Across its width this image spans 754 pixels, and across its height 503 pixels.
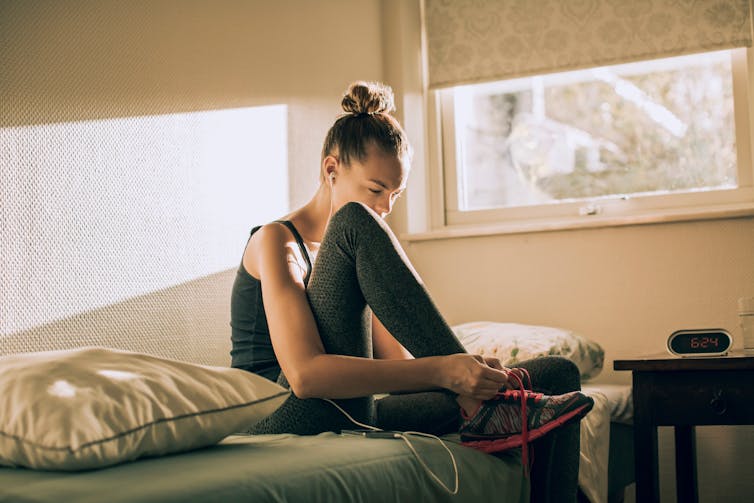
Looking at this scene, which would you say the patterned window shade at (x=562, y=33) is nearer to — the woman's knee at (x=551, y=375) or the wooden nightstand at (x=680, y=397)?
the wooden nightstand at (x=680, y=397)

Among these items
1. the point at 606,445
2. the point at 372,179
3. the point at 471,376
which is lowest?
the point at 606,445

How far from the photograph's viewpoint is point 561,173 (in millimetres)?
2684

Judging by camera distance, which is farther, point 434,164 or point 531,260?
point 434,164

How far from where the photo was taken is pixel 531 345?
2.08 meters

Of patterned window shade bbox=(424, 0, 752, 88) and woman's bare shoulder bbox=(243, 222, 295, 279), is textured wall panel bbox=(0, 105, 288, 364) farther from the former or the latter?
patterned window shade bbox=(424, 0, 752, 88)

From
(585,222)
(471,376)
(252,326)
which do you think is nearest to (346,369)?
(471,376)

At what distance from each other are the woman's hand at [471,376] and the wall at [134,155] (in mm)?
797

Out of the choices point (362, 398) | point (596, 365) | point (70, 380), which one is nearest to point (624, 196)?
point (596, 365)

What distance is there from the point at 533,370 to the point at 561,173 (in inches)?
54.2

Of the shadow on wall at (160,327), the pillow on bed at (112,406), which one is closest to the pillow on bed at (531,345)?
the shadow on wall at (160,327)

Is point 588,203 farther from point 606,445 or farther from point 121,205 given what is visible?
point 121,205

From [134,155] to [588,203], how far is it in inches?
56.7

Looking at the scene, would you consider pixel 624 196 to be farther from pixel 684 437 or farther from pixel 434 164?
pixel 684 437

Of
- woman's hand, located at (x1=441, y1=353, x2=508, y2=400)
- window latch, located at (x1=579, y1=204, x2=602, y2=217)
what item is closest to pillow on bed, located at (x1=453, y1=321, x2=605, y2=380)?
window latch, located at (x1=579, y1=204, x2=602, y2=217)
